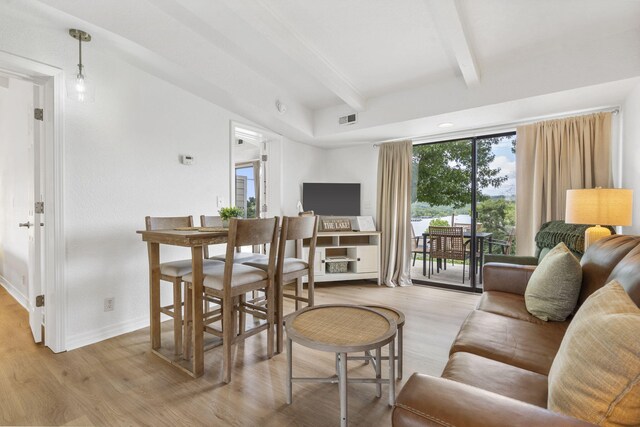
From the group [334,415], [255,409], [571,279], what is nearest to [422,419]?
[334,415]

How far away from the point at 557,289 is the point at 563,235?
1279 millimetres

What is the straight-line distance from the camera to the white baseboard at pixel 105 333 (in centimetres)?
229

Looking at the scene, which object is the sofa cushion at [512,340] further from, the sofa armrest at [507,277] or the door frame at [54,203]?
the door frame at [54,203]

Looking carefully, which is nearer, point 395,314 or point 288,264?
point 395,314

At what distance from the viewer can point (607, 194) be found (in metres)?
2.27

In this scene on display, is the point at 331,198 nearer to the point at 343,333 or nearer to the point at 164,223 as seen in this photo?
the point at 164,223

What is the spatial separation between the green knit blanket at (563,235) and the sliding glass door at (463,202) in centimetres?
90

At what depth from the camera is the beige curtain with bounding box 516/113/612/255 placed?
3.04 metres

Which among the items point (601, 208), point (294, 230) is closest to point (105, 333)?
point (294, 230)

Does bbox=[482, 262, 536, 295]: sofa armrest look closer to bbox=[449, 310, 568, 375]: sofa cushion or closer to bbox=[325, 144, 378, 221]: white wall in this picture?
bbox=[449, 310, 568, 375]: sofa cushion

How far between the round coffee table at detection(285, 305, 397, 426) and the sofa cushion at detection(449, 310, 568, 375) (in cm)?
35

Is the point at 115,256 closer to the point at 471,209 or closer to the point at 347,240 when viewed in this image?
the point at 347,240

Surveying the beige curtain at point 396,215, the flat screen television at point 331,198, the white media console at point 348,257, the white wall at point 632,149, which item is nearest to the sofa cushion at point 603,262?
the white wall at point 632,149

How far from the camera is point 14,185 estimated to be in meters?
3.33
